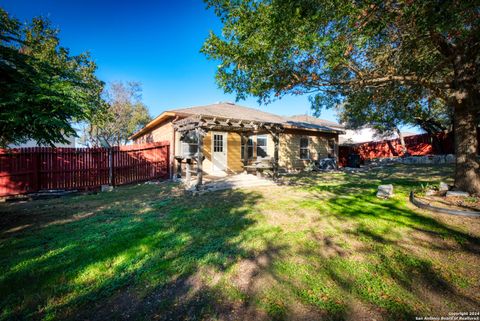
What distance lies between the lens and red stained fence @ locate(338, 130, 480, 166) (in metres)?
20.1

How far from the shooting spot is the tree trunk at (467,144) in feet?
19.5

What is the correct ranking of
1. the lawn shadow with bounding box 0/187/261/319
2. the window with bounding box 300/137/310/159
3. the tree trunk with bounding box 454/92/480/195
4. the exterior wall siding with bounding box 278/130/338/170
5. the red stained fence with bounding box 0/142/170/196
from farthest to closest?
1. the window with bounding box 300/137/310/159
2. the exterior wall siding with bounding box 278/130/338/170
3. the red stained fence with bounding box 0/142/170/196
4. the tree trunk with bounding box 454/92/480/195
5. the lawn shadow with bounding box 0/187/261/319

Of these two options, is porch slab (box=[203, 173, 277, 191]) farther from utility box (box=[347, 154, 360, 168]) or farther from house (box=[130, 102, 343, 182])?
utility box (box=[347, 154, 360, 168])

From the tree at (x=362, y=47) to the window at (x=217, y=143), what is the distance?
6.36m

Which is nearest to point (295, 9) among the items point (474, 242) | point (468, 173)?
point (474, 242)

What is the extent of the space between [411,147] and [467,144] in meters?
20.7

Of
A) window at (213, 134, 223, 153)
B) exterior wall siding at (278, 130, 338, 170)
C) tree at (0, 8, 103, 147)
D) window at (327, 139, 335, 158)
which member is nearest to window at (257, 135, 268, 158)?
exterior wall siding at (278, 130, 338, 170)

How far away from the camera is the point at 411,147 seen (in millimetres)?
22891

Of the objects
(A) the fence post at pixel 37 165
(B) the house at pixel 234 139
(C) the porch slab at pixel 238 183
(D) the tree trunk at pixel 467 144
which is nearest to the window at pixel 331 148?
(B) the house at pixel 234 139

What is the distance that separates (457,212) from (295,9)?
19.0ft

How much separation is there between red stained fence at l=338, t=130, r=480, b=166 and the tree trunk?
14920 mm

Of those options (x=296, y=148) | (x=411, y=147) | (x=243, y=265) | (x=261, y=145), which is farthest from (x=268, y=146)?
(x=411, y=147)

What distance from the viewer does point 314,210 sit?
5.55m

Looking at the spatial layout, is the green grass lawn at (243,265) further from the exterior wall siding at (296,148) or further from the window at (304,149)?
the window at (304,149)
